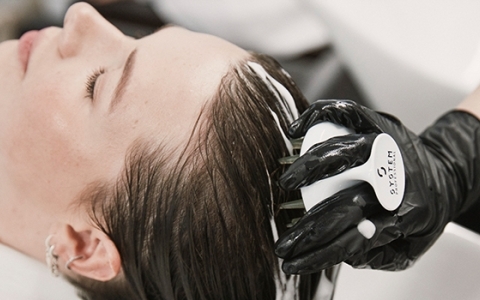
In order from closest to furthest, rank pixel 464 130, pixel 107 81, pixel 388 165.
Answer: pixel 388 165 < pixel 107 81 < pixel 464 130

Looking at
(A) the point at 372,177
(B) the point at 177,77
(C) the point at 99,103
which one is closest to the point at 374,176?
(A) the point at 372,177

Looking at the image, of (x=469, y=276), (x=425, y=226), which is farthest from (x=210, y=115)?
(x=469, y=276)

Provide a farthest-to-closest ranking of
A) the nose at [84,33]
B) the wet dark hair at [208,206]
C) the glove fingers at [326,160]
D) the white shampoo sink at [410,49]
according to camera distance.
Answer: the white shampoo sink at [410,49]
the nose at [84,33]
the wet dark hair at [208,206]
the glove fingers at [326,160]

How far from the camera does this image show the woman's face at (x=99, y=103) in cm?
81

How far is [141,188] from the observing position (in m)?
0.80

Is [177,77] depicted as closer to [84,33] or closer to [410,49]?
[84,33]

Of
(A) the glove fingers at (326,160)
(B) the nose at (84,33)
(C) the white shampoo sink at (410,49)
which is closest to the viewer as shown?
(A) the glove fingers at (326,160)

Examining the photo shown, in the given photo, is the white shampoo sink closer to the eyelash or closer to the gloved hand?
the gloved hand

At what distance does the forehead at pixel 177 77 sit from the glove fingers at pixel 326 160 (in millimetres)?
202

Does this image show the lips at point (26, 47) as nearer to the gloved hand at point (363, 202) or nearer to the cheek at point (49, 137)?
the cheek at point (49, 137)

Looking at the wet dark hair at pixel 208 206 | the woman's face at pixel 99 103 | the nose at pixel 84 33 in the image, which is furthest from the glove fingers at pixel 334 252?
the nose at pixel 84 33

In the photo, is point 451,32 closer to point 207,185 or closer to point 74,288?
point 207,185

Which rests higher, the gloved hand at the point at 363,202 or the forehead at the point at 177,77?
the forehead at the point at 177,77

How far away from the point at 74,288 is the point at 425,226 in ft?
2.16
